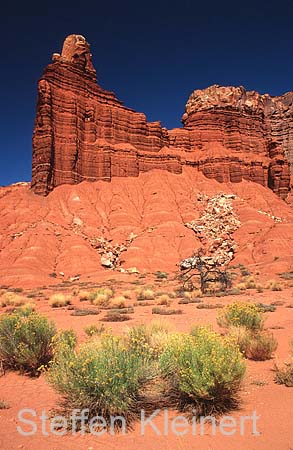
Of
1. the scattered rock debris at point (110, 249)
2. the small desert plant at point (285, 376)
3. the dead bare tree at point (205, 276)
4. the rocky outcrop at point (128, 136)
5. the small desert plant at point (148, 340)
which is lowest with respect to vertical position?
the small desert plant at point (285, 376)

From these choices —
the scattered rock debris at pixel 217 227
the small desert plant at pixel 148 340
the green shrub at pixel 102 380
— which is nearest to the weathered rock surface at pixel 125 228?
the scattered rock debris at pixel 217 227

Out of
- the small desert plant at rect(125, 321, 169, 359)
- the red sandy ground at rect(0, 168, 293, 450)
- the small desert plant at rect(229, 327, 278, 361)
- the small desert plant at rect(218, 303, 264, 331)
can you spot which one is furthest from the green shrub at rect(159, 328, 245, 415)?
the small desert plant at rect(218, 303, 264, 331)

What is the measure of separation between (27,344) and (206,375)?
184 inches

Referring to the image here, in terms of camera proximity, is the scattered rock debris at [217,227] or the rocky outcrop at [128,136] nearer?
the scattered rock debris at [217,227]

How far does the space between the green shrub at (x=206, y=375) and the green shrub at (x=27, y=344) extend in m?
3.59

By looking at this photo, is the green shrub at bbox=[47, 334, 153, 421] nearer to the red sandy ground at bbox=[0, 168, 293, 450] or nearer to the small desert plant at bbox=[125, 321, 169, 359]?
the red sandy ground at bbox=[0, 168, 293, 450]

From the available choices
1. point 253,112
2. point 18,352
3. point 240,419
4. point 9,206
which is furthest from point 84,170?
point 240,419

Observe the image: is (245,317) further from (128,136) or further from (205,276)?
(128,136)

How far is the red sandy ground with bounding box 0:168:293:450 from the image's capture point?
4.88 m

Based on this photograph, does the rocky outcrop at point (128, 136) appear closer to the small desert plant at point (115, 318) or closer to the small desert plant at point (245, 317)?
the small desert plant at point (115, 318)

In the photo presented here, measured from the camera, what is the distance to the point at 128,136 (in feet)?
217

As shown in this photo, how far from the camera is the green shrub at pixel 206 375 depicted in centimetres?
534

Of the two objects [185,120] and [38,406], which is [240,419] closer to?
[38,406]

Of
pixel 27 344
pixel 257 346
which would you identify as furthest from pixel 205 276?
pixel 27 344
